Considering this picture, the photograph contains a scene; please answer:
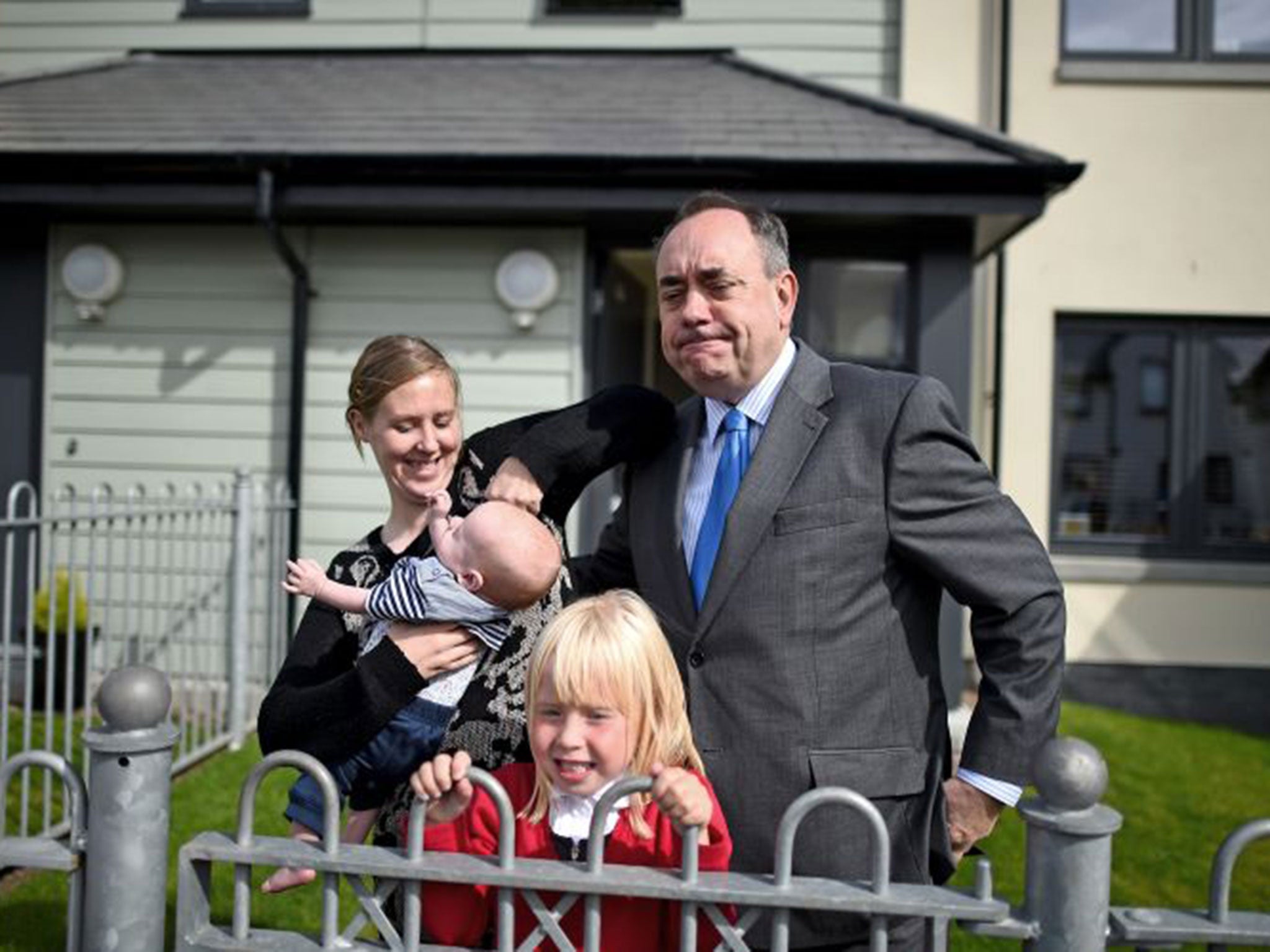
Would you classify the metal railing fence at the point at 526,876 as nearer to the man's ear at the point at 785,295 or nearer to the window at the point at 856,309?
the man's ear at the point at 785,295

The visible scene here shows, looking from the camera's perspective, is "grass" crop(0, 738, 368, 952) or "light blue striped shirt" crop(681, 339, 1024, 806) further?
"grass" crop(0, 738, 368, 952)

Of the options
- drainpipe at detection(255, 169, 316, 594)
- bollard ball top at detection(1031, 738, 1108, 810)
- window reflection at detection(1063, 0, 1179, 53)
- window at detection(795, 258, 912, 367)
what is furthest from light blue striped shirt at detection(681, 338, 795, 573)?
window reflection at detection(1063, 0, 1179, 53)

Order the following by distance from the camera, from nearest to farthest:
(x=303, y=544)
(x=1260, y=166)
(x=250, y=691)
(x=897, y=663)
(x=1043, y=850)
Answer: (x=1043, y=850) → (x=897, y=663) → (x=250, y=691) → (x=303, y=544) → (x=1260, y=166)

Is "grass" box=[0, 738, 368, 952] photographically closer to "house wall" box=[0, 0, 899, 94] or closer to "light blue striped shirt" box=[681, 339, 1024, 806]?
"light blue striped shirt" box=[681, 339, 1024, 806]

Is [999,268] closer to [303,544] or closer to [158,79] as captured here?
[303,544]

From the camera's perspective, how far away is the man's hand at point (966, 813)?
2041 mm

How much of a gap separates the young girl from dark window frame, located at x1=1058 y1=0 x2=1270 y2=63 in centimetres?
783

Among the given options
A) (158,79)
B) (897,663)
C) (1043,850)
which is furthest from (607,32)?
(1043,850)

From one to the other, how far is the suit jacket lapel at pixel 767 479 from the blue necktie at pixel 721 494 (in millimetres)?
35

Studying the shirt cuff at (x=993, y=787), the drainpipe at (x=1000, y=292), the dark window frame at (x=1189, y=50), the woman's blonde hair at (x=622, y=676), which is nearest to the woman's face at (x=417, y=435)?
the woman's blonde hair at (x=622, y=676)

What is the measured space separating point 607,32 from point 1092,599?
17.9 ft

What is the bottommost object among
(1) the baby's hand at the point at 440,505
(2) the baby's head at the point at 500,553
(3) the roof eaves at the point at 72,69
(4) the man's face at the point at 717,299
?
(2) the baby's head at the point at 500,553

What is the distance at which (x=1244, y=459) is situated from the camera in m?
8.26

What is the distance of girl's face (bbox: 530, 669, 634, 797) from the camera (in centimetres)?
179
